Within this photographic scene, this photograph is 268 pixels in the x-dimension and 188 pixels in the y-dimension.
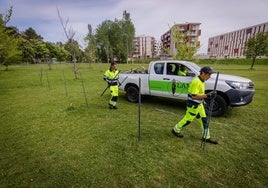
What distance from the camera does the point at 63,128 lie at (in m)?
4.76

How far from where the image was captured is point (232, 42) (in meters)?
79.9

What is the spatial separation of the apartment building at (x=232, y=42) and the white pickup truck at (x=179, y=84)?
7382 cm

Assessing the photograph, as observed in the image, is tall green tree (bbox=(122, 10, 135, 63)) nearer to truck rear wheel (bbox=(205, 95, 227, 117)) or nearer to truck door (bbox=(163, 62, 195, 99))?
truck door (bbox=(163, 62, 195, 99))

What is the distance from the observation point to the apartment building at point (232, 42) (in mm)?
67625

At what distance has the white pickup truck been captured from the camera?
196 inches

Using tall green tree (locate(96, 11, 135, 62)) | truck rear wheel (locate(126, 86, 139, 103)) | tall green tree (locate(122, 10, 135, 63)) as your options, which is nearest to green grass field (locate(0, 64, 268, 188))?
truck rear wheel (locate(126, 86, 139, 103))

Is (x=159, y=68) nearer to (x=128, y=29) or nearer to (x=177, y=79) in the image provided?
(x=177, y=79)

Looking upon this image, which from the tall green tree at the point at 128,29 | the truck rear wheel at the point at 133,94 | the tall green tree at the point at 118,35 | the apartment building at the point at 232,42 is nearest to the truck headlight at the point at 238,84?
the truck rear wheel at the point at 133,94

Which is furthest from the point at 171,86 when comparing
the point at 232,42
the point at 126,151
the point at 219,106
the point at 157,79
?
the point at 232,42

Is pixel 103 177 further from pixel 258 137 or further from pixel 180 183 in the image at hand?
pixel 258 137

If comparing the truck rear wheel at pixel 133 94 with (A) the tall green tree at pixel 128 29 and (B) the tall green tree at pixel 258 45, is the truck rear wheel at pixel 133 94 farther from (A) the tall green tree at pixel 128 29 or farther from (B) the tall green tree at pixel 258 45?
(A) the tall green tree at pixel 128 29

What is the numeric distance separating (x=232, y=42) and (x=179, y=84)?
92.1 m

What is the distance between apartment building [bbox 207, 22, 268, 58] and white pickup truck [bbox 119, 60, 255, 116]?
73.8 meters

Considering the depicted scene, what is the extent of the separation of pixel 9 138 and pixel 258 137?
6.55 meters
